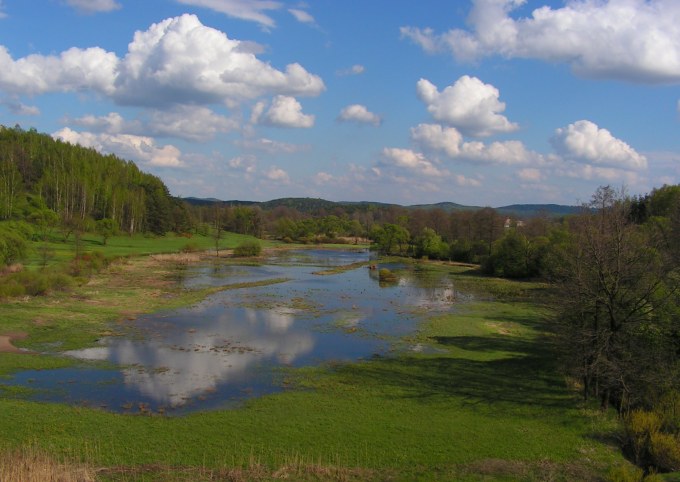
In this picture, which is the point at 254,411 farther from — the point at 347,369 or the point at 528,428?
the point at 528,428

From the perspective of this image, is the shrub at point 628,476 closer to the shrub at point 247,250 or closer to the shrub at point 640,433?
the shrub at point 640,433

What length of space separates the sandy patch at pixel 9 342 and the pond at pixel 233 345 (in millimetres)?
3364

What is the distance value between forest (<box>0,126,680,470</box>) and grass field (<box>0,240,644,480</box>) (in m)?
1.88

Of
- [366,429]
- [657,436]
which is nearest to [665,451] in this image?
[657,436]

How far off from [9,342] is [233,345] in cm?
1324

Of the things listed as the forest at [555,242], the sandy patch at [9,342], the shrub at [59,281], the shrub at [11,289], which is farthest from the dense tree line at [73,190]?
the sandy patch at [9,342]

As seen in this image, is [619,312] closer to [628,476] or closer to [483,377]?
[483,377]

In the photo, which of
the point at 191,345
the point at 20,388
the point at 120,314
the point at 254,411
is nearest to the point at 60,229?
the point at 120,314

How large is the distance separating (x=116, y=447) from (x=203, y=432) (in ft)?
9.70

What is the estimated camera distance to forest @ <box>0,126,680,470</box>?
20.1 metres

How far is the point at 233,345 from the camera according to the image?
104 feet

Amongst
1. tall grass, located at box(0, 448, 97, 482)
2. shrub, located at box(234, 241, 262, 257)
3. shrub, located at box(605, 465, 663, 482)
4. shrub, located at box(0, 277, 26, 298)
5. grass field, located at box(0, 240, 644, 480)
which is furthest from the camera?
shrub, located at box(234, 241, 262, 257)

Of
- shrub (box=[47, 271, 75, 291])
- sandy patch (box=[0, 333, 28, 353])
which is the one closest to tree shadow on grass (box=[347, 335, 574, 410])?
sandy patch (box=[0, 333, 28, 353])

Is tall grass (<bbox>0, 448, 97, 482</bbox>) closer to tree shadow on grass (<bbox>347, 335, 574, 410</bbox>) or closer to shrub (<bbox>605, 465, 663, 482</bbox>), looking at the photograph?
tree shadow on grass (<bbox>347, 335, 574, 410</bbox>)
